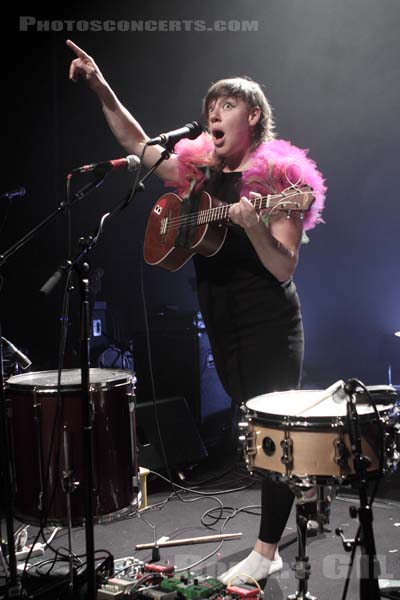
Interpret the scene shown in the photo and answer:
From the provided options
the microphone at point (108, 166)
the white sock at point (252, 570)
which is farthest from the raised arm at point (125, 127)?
the white sock at point (252, 570)

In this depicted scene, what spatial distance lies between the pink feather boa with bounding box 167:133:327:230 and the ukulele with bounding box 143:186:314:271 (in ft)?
0.28

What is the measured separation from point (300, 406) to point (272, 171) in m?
0.88

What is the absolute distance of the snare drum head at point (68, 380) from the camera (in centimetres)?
240

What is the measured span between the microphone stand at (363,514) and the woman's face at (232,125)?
1199mm

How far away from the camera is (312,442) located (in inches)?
72.3

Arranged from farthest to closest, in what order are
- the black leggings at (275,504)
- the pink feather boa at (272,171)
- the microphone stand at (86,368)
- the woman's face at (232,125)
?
the woman's face at (232,125)
the black leggings at (275,504)
the pink feather boa at (272,171)
the microphone stand at (86,368)

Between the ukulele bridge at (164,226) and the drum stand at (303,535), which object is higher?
the ukulele bridge at (164,226)

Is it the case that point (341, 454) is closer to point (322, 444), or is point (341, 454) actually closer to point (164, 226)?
point (322, 444)

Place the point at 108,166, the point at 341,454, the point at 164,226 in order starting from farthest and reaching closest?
1. the point at 164,226
2. the point at 108,166
3. the point at 341,454

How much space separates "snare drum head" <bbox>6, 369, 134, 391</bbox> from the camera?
2.40m

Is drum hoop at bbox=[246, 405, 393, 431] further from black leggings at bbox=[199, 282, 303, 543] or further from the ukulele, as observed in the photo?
the ukulele

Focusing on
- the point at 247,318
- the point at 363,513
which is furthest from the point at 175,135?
the point at 363,513

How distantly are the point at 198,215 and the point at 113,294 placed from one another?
408cm

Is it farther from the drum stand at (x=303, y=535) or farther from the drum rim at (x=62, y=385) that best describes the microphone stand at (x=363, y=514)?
the drum rim at (x=62, y=385)
